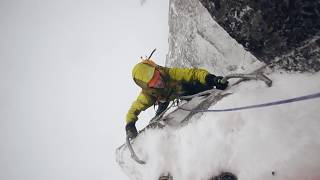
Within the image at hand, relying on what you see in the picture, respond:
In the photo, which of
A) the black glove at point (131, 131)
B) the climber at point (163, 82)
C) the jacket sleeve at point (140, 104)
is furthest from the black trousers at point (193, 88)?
the black glove at point (131, 131)

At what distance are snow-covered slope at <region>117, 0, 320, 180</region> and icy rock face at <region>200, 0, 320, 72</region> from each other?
17 cm

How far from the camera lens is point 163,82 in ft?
14.7

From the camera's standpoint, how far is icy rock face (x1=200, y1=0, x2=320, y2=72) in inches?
103

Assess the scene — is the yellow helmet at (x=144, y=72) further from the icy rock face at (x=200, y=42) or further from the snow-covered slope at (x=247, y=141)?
the icy rock face at (x=200, y=42)

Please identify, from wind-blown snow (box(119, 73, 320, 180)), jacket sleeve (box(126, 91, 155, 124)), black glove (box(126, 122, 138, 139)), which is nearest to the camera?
wind-blown snow (box(119, 73, 320, 180))

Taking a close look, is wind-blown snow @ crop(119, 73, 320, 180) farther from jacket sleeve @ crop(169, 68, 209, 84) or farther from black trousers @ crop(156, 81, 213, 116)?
black trousers @ crop(156, 81, 213, 116)

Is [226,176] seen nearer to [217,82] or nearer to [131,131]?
[217,82]

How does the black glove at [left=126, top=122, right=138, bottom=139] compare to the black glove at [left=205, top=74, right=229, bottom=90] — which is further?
the black glove at [left=126, top=122, right=138, bottom=139]

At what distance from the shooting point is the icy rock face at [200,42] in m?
6.84

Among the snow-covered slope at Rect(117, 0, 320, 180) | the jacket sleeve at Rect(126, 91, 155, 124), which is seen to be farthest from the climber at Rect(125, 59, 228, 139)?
the snow-covered slope at Rect(117, 0, 320, 180)

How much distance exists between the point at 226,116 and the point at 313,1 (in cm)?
126

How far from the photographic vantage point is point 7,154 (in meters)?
52.8

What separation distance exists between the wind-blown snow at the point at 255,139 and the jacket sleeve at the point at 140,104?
122 cm

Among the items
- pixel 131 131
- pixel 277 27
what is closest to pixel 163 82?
pixel 131 131
